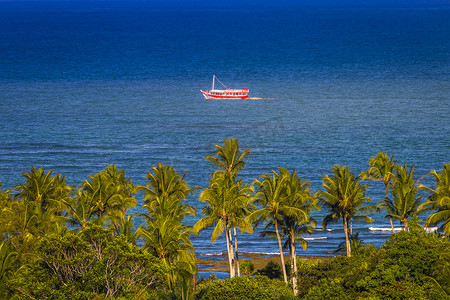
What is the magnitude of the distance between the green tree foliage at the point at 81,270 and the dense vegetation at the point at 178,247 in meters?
0.07

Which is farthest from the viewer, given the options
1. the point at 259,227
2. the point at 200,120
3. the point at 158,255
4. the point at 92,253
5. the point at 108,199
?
the point at 200,120

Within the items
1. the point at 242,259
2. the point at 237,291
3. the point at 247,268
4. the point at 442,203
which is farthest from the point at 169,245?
the point at 242,259

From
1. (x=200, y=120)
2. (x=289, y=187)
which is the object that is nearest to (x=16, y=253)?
(x=289, y=187)

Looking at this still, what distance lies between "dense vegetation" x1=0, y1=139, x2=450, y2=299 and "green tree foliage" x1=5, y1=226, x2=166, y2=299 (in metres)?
0.07

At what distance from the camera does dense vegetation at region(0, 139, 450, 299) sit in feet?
150

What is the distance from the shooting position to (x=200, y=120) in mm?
194750

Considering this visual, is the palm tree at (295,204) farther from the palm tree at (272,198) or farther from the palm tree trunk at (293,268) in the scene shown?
the palm tree at (272,198)

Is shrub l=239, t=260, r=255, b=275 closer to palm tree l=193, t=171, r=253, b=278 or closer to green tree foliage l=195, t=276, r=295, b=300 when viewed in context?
palm tree l=193, t=171, r=253, b=278

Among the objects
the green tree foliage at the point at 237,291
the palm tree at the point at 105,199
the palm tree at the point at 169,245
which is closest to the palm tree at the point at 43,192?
the palm tree at the point at 105,199

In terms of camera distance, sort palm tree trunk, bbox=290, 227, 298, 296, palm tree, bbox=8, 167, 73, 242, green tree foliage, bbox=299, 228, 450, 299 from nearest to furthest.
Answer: green tree foliage, bbox=299, 228, 450, 299
palm tree, bbox=8, 167, 73, 242
palm tree trunk, bbox=290, 227, 298, 296

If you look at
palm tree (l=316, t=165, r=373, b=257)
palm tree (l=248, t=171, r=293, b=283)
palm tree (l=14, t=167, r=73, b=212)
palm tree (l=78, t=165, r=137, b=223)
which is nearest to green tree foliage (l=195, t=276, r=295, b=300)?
palm tree (l=248, t=171, r=293, b=283)

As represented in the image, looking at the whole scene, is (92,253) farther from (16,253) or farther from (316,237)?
(316,237)

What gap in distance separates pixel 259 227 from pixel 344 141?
65.7 metres

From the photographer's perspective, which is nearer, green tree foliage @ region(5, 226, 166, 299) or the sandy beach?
green tree foliage @ region(5, 226, 166, 299)
